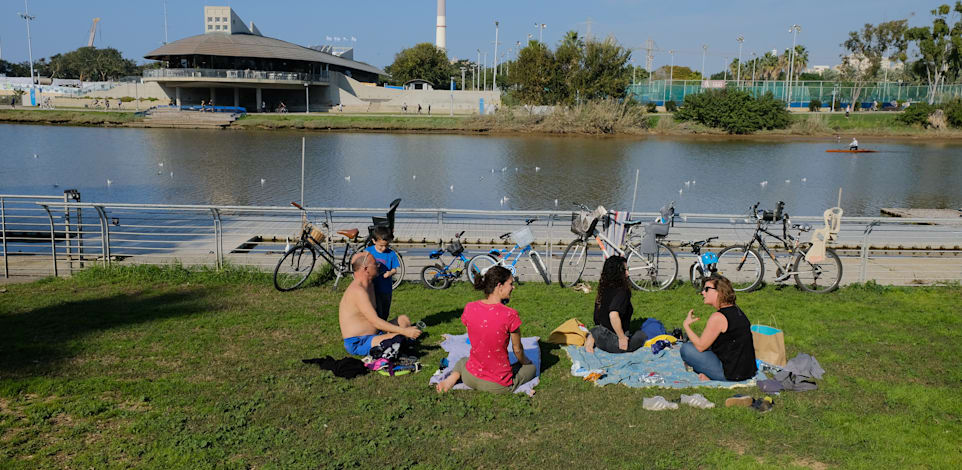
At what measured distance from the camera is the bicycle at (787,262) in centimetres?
1082

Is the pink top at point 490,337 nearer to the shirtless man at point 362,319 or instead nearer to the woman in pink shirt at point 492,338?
the woman in pink shirt at point 492,338

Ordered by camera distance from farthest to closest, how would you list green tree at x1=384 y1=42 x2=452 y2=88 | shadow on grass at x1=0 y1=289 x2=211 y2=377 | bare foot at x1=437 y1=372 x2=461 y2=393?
green tree at x1=384 y1=42 x2=452 y2=88, shadow on grass at x1=0 y1=289 x2=211 y2=377, bare foot at x1=437 y1=372 x2=461 y2=393

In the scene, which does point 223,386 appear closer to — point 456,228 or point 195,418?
point 195,418

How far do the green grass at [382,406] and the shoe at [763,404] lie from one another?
0.24 feet

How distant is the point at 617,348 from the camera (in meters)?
7.66

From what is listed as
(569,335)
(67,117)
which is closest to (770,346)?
(569,335)

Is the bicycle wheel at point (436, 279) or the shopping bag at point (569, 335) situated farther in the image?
the bicycle wheel at point (436, 279)

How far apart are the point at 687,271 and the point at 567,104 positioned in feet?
192

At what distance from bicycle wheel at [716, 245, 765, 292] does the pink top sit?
223 inches

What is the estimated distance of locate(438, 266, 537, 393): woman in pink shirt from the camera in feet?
21.0

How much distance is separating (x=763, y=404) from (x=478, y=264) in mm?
5647

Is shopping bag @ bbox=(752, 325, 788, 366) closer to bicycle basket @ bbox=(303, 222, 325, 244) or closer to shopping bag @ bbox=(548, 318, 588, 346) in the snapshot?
shopping bag @ bbox=(548, 318, 588, 346)

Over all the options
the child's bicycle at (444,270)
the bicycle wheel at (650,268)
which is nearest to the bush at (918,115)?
the bicycle wheel at (650,268)

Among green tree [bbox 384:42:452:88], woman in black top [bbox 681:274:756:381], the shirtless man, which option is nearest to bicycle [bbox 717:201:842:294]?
woman in black top [bbox 681:274:756:381]
